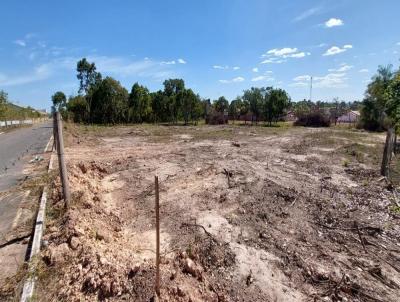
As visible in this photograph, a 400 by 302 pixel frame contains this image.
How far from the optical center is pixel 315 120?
4547 centimetres

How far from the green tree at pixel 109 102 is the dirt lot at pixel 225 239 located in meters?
35.5

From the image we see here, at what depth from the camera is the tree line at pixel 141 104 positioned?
42906mm

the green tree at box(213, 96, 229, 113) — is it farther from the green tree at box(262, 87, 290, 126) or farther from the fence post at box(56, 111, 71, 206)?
the fence post at box(56, 111, 71, 206)

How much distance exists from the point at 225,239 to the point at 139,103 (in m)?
43.0

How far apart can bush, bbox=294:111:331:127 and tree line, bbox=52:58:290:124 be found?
4.38 m

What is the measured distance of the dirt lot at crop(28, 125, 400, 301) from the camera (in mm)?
3500

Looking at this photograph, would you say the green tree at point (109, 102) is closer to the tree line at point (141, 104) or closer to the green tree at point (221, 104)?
the tree line at point (141, 104)

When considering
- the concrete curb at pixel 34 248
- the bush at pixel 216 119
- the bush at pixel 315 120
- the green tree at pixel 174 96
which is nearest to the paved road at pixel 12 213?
the concrete curb at pixel 34 248

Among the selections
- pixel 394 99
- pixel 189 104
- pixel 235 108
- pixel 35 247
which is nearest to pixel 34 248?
pixel 35 247

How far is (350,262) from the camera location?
4.25m

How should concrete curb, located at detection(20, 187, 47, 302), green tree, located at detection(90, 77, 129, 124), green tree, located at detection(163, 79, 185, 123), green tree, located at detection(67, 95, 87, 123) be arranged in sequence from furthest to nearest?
1. green tree, located at detection(67, 95, 87, 123)
2. green tree, located at detection(163, 79, 185, 123)
3. green tree, located at detection(90, 77, 129, 124)
4. concrete curb, located at detection(20, 187, 47, 302)

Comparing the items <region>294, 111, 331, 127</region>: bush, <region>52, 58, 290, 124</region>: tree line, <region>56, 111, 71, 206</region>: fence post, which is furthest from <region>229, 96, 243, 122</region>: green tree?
<region>56, 111, 71, 206</region>: fence post

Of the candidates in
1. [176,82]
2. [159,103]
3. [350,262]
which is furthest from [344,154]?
[176,82]

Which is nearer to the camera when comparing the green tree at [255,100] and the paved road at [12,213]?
the paved road at [12,213]
